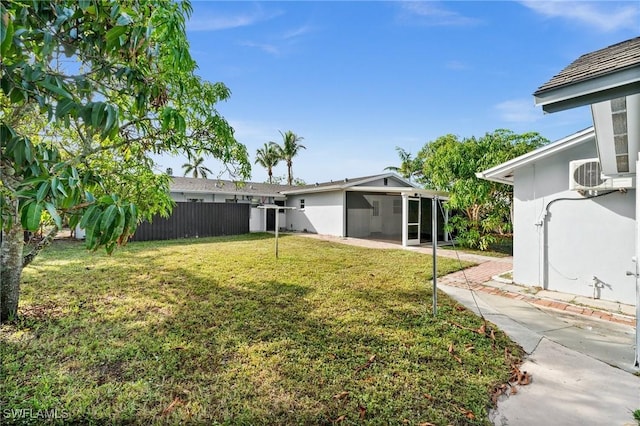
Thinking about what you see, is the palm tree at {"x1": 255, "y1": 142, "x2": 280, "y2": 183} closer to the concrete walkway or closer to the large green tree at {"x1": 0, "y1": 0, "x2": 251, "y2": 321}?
the concrete walkway

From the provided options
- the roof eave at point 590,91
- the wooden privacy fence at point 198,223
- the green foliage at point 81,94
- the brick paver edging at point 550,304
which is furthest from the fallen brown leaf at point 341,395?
the wooden privacy fence at point 198,223

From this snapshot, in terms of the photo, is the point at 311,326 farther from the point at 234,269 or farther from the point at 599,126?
the point at 599,126

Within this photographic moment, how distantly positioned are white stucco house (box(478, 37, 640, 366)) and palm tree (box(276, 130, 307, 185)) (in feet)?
99.1

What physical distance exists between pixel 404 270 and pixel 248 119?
682cm

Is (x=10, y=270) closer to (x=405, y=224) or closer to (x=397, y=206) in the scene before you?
(x=405, y=224)

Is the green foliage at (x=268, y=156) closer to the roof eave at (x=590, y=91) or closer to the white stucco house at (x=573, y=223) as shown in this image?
the white stucco house at (x=573, y=223)

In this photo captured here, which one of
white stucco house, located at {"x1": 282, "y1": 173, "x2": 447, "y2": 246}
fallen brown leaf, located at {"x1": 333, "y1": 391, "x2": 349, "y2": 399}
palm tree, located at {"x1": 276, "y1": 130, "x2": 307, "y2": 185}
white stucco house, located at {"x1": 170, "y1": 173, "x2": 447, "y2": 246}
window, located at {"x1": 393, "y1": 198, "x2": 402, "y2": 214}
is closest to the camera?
fallen brown leaf, located at {"x1": 333, "y1": 391, "x2": 349, "y2": 399}

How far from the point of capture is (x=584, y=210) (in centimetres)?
606

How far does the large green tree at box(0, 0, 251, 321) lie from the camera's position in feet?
4.55

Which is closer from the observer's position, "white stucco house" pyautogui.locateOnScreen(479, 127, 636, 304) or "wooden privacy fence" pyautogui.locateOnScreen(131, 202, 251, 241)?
"white stucco house" pyautogui.locateOnScreen(479, 127, 636, 304)

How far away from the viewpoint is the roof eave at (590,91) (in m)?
2.15

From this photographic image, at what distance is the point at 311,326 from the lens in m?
4.49

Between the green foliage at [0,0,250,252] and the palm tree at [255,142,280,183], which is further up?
the palm tree at [255,142,280,183]

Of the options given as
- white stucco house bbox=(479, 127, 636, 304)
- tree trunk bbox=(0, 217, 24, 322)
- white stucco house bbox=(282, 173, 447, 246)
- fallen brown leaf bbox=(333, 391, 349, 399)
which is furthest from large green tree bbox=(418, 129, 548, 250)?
tree trunk bbox=(0, 217, 24, 322)
